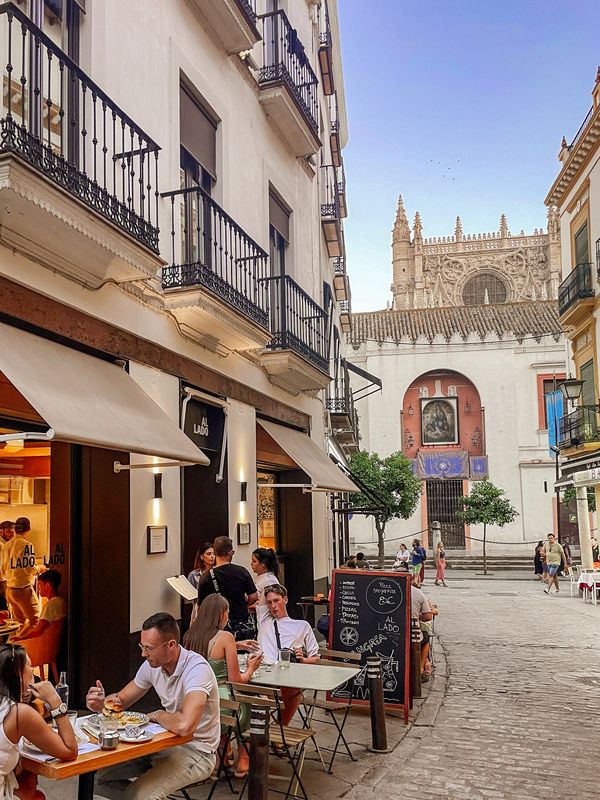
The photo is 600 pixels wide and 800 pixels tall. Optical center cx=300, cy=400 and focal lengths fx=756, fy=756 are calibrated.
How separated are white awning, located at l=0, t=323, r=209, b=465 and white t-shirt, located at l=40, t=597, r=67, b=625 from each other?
6.17ft

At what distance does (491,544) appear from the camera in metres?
34.2

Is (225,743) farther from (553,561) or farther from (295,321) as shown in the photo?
(553,561)

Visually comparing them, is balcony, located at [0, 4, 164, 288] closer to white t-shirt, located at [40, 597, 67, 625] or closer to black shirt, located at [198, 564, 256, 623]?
black shirt, located at [198, 564, 256, 623]

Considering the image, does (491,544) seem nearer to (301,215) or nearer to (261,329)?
(301,215)

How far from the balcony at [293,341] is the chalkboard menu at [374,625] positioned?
373 cm

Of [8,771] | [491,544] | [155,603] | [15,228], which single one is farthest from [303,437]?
[491,544]

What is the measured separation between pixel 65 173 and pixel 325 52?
44.2 ft

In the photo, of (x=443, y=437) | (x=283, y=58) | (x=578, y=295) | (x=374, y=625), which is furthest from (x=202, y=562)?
(x=443, y=437)

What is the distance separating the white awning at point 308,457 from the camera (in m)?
11.2

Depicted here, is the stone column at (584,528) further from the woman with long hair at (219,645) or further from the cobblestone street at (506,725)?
the woman with long hair at (219,645)

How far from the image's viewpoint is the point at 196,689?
162 inches

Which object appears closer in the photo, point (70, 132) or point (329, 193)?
point (70, 132)

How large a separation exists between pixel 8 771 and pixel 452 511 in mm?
33116

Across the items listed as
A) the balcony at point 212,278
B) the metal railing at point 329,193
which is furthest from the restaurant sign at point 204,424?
the metal railing at point 329,193
